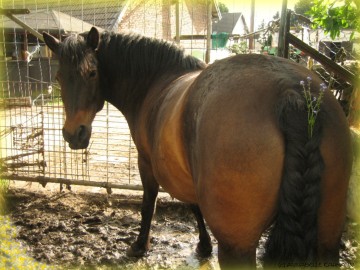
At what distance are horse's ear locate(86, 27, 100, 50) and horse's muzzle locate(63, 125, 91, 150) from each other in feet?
2.65

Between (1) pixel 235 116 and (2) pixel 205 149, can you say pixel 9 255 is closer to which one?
(2) pixel 205 149

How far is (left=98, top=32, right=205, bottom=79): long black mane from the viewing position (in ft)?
11.7

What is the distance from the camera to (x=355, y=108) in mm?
3662

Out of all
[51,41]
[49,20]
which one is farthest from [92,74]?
[49,20]

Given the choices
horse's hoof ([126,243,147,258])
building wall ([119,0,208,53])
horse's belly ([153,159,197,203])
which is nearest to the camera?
horse's belly ([153,159,197,203])

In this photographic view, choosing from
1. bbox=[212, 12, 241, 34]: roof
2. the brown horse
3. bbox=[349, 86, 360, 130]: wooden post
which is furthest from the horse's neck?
bbox=[212, 12, 241, 34]: roof

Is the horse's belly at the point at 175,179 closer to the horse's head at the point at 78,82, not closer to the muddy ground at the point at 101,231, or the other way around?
the horse's head at the point at 78,82

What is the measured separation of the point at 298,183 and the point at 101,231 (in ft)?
10.1

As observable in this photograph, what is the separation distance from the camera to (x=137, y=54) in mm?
3645

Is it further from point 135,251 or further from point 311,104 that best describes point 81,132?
point 311,104

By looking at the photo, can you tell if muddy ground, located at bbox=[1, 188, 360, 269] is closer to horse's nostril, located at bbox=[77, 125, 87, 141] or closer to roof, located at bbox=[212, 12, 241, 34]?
horse's nostril, located at bbox=[77, 125, 87, 141]

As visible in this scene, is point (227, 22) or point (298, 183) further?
point (227, 22)

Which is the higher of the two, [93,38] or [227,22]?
[227,22]

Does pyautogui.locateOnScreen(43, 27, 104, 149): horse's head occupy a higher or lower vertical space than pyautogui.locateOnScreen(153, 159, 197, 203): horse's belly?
higher
